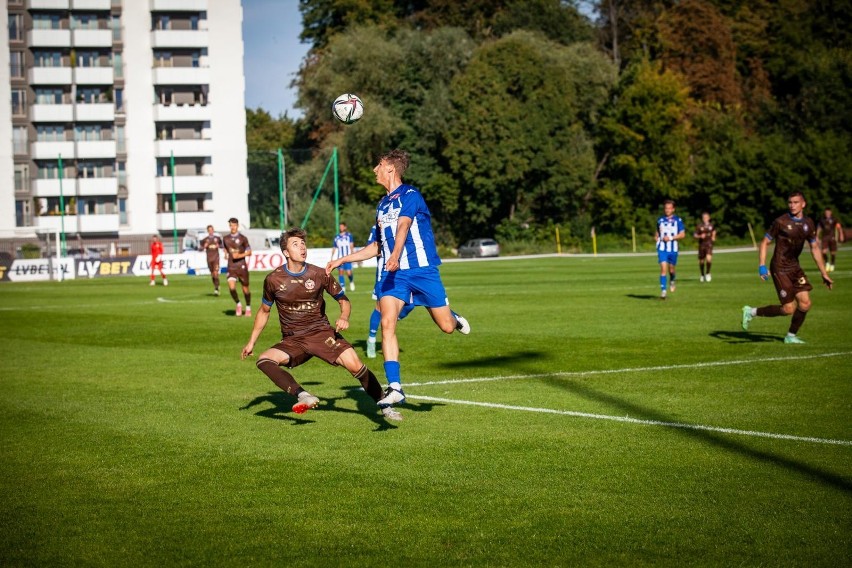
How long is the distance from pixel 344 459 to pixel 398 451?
1.60ft

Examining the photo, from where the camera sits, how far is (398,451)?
26.6 feet

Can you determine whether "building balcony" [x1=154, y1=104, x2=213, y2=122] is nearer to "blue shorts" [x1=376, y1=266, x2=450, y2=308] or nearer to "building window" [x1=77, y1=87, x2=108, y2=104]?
"building window" [x1=77, y1=87, x2=108, y2=104]

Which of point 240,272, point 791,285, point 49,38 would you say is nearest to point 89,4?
point 49,38

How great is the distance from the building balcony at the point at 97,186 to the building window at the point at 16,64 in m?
10.1

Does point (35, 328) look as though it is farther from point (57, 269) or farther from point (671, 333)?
point (57, 269)

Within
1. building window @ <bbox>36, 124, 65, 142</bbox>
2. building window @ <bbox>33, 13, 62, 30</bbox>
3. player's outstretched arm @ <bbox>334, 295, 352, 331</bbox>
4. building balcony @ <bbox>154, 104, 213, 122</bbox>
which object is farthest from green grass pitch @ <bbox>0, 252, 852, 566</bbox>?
building window @ <bbox>33, 13, 62, 30</bbox>

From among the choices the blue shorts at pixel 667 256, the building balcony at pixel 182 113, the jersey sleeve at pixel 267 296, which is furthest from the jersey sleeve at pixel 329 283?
the building balcony at pixel 182 113

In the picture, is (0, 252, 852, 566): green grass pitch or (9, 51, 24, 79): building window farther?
(9, 51, 24, 79): building window

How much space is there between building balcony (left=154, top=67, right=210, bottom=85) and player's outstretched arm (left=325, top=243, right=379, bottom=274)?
3077 inches

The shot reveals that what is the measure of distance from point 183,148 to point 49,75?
487 inches

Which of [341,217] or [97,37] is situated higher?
[97,37]

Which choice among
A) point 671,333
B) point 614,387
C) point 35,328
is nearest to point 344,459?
point 614,387

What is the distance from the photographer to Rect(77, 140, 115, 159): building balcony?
83375 millimetres

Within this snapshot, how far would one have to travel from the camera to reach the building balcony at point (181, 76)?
83.8 meters
